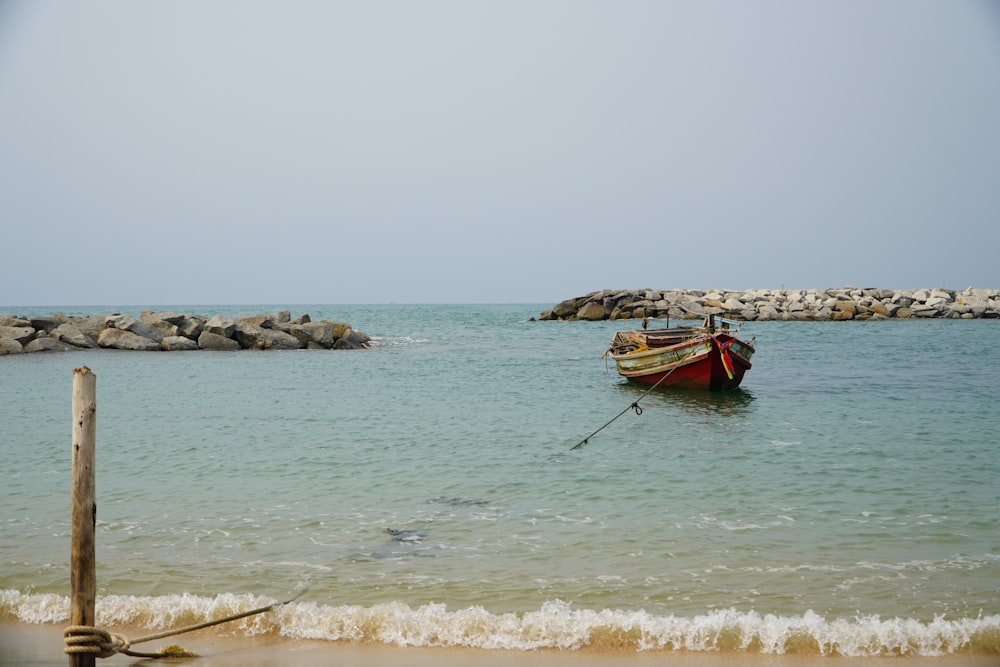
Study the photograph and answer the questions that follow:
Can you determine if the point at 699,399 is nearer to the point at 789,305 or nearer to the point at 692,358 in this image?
the point at 692,358

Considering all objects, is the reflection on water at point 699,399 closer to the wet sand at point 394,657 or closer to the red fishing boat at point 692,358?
the red fishing boat at point 692,358

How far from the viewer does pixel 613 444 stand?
570 inches

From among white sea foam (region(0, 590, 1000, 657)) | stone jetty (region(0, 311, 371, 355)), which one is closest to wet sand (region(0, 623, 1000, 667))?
white sea foam (region(0, 590, 1000, 657))

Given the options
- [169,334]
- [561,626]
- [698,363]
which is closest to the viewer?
[561,626]

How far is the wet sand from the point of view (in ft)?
19.0

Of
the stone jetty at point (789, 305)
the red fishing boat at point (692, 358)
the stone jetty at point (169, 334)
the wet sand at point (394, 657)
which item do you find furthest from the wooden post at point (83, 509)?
the stone jetty at point (789, 305)

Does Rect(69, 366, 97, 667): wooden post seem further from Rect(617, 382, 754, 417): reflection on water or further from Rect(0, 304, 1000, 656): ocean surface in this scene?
Rect(617, 382, 754, 417): reflection on water

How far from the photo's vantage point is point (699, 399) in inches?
816

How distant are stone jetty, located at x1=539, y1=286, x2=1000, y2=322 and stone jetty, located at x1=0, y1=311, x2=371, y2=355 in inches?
1193

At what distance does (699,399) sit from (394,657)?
1615cm

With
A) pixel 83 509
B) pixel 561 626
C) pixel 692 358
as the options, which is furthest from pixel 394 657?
pixel 692 358

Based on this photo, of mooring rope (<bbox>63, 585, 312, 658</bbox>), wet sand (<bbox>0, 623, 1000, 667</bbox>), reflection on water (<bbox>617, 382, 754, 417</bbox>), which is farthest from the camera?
reflection on water (<bbox>617, 382, 754, 417</bbox>)

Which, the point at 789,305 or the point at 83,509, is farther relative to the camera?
the point at 789,305

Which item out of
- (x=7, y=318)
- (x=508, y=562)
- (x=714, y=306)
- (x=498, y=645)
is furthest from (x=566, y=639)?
(x=714, y=306)
